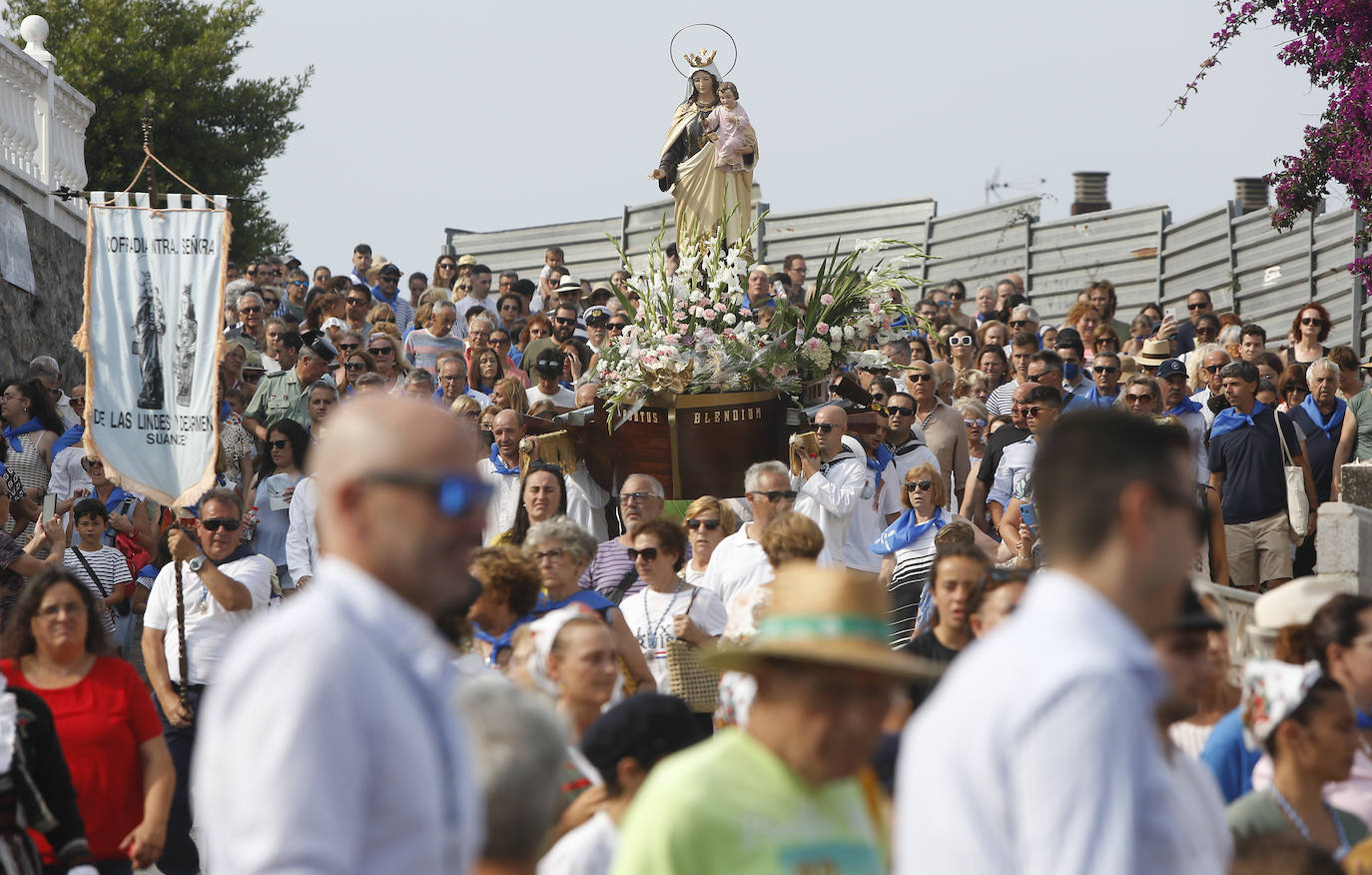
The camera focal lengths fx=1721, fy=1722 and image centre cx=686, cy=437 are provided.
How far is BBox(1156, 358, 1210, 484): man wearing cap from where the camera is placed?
11062 millimetres

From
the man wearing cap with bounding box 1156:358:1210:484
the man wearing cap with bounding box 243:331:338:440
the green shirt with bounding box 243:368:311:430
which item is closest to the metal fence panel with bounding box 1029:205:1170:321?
the man wearing cap with bounding box 1156:358:1210:484

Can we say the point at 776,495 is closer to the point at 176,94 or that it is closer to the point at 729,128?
the point at 729,128

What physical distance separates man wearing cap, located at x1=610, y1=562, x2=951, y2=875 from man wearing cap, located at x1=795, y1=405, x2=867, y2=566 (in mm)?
6616

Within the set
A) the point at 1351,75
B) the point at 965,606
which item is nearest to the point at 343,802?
the point at 965,606

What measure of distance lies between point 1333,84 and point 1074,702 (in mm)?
12162

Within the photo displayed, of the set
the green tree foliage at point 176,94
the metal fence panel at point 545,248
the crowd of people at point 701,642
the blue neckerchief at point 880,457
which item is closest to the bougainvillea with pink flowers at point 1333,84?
the crowd of people at point 701,642

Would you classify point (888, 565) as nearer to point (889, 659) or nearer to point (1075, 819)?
point (889, 659)

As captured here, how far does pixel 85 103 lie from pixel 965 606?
1580 centimetres

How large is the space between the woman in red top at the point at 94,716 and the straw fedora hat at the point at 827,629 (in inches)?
148

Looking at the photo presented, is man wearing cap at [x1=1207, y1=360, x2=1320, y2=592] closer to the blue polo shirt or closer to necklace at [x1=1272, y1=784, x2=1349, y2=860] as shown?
the blue polo shirt

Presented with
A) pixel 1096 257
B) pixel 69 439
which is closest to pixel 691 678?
pixel 69 439

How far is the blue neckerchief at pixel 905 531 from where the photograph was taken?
361 inches

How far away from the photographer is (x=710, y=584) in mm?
8359

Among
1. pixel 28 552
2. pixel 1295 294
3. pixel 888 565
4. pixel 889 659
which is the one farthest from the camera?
pixel 1295 294
